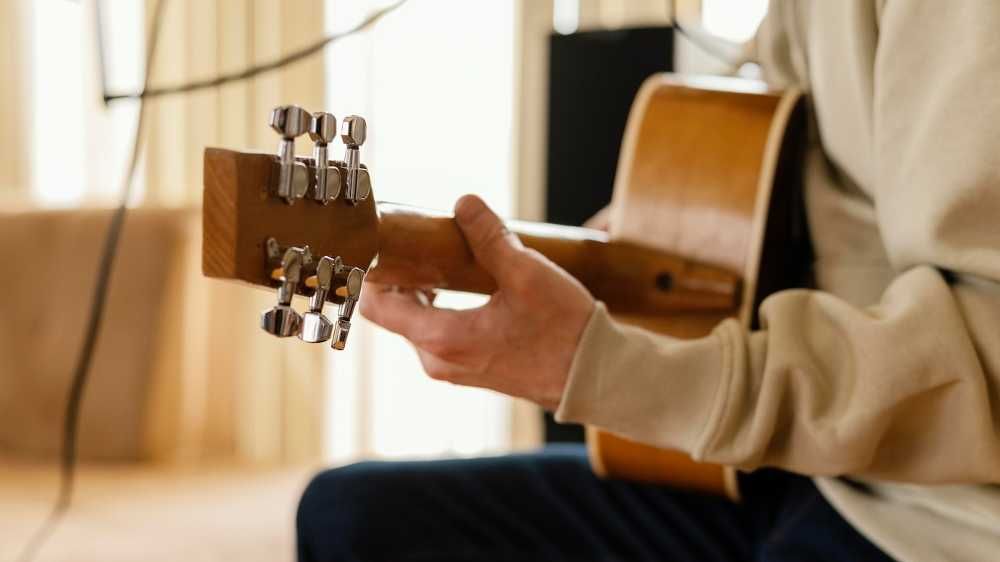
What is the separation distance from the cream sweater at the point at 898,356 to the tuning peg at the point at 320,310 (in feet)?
0.74

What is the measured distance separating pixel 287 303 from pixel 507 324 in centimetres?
22

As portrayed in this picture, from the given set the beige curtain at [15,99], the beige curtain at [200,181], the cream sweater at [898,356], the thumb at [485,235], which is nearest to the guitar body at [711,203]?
the cream sweater at [898,356]

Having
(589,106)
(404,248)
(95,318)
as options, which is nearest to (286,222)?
(404,248)

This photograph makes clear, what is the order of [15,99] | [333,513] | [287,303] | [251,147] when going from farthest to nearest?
[15,99], [251,147], [333,513], [287,303]

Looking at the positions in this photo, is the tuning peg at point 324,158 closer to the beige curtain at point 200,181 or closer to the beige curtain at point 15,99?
the beige curtain at point 200,181

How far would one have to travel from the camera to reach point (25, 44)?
234cm

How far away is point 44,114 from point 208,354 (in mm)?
704

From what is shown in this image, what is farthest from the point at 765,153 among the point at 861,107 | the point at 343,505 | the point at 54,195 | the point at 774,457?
the point at 54,195

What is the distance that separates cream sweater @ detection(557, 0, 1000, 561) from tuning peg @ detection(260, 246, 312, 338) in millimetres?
244

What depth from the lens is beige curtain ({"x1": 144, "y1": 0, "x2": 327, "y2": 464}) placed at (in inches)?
83.7

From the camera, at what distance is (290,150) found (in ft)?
1.70

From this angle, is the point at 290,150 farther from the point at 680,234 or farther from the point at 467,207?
the point at 680,234

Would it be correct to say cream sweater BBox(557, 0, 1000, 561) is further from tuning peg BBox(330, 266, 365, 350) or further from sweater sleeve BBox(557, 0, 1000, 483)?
tuning peg BBox(330, 266, 365, 350)

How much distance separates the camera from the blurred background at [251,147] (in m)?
1.60
